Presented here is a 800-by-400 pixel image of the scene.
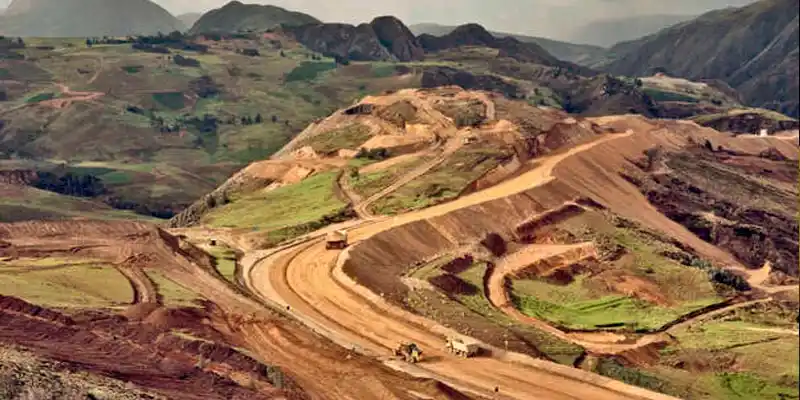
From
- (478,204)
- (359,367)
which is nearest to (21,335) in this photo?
(359,367)

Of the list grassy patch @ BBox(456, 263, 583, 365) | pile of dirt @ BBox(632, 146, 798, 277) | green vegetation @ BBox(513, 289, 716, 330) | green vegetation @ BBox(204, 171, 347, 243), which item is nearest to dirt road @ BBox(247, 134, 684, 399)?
green vegetation @ BBox(204, 171, 347, 243)

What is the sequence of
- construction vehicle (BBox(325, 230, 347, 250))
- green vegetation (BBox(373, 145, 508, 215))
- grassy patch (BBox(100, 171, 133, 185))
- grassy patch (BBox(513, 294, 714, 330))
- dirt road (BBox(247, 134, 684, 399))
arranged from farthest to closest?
grassy patch (BBox(100, 171, 133, 185)) < green vegetation (BBox(373, 145, 508, 215)) < construction vehicle (BBox(325, 230, 347, 250)) < grassy patch (BBox(513, 294, 714, 330)) < dirt road (BBox(247, 134, 684, 399))

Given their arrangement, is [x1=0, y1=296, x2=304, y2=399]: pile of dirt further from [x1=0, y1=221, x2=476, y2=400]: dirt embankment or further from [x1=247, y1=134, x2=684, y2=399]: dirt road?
[x1=247, y1=134, x2=684, y2=399]: dirt road

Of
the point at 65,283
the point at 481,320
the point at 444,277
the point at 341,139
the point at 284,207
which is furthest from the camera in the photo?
the point at 341,139

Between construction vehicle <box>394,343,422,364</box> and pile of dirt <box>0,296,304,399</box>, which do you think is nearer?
pile of dirt <box>0,296,304,399</box>

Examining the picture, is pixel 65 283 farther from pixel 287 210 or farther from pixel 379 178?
pixel 379 178

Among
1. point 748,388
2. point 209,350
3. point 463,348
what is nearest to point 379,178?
point 748,388

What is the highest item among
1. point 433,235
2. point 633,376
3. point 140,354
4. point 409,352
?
point 140,354
